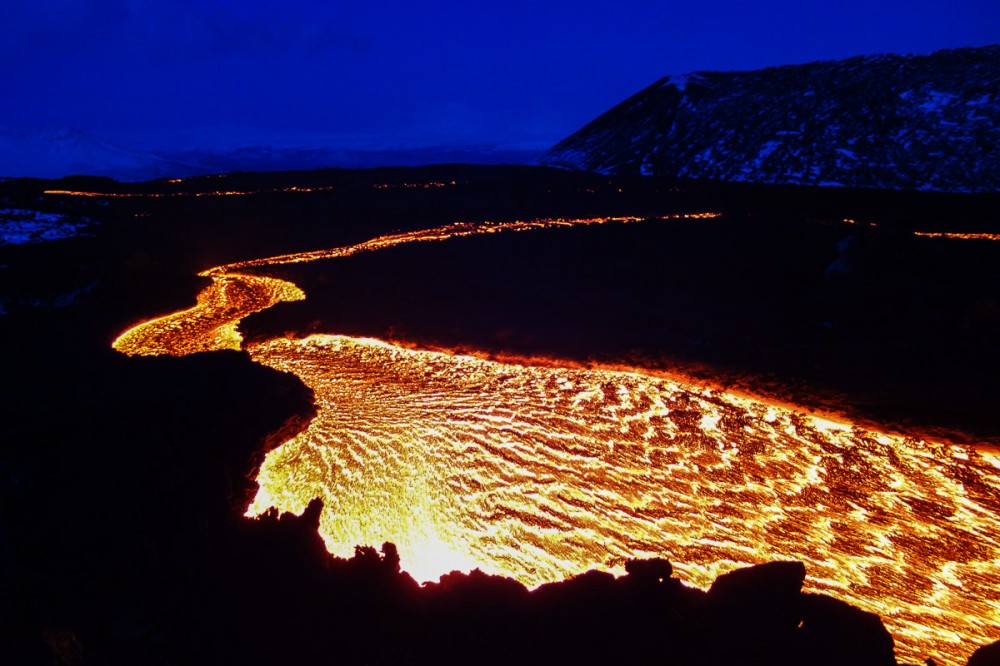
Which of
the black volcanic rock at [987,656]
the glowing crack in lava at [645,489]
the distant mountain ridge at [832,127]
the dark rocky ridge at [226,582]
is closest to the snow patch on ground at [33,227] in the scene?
the dark rocky ridge at [226,582]

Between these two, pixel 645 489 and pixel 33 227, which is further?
pixel 33 227

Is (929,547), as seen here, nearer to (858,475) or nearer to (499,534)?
(858,475)

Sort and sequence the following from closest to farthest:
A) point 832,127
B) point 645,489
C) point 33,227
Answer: point 645,489, point 33,227, point 832,127

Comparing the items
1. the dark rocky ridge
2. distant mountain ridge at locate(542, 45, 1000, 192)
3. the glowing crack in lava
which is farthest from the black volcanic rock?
distant mountain ridge at locate(542, 45, 1000, 192)

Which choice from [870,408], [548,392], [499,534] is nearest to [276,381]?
[548,392]

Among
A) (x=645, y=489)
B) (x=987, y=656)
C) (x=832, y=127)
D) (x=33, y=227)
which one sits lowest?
(x=645, y=489)

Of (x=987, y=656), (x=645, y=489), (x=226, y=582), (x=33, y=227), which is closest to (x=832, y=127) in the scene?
(x=645, y=489)

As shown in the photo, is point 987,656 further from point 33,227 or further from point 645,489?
point 33,227
